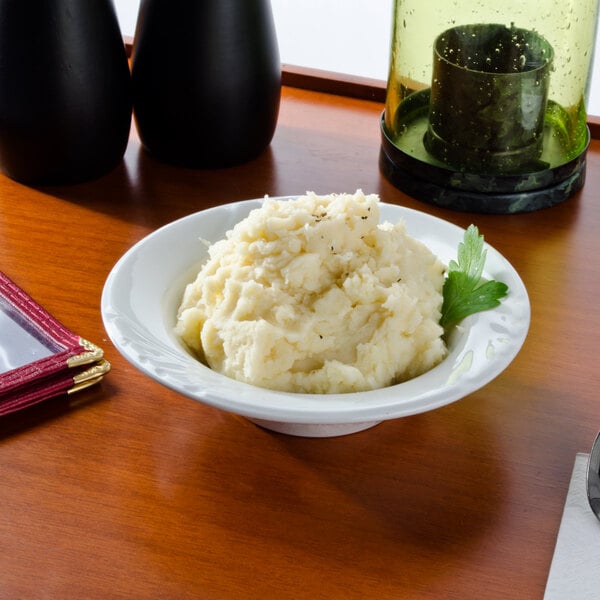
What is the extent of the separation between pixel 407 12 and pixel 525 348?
56cm

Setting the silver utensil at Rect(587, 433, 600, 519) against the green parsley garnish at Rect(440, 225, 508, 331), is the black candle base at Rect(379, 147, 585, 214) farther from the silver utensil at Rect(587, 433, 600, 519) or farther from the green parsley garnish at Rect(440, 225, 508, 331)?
the silver utensil at Rect(587, 433, 600, 519)

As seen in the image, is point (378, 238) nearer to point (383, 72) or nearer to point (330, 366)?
point (330, 366)

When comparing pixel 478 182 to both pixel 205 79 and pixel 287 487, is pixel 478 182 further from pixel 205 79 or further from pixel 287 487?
pixel 287 487

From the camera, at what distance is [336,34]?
3029 mm

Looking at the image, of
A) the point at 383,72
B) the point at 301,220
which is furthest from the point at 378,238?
the point at 383,72

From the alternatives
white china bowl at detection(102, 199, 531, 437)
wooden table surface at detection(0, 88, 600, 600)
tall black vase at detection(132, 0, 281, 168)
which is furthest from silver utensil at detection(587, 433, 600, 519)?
tall black vase at detection(132, 0, 281, 168)

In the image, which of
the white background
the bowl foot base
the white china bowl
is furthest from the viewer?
the white background

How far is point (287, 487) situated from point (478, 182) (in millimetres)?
617

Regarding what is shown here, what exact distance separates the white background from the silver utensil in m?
2.00

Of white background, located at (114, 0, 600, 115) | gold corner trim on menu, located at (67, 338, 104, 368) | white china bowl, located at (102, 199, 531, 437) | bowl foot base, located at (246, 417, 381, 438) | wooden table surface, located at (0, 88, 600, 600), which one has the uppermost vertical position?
white china bowl, located at (102, 199, 531, 437)

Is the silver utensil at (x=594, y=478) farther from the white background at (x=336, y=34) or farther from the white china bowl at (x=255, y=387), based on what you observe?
the white background at (x=336, y=34)

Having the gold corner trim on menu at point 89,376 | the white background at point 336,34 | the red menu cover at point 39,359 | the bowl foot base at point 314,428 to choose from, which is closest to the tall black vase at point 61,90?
the red menu cover at point 39,359

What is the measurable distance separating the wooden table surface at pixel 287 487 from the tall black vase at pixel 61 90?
0.23 metres

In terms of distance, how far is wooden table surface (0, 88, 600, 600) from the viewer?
0.83m
